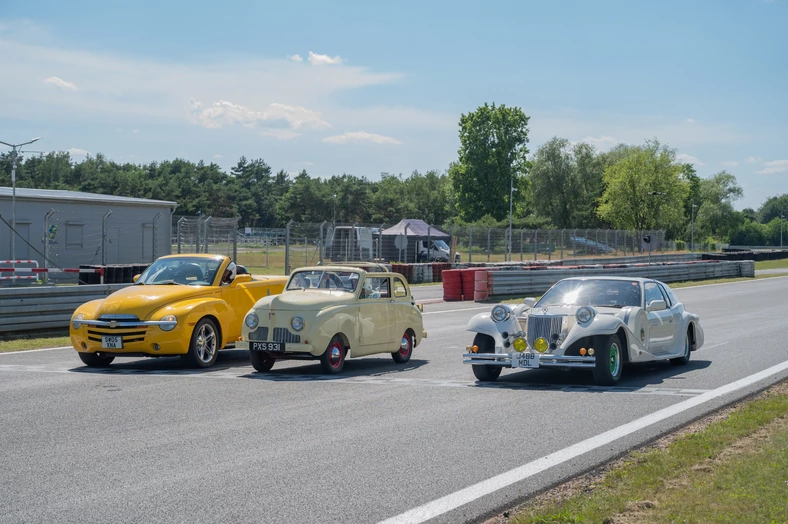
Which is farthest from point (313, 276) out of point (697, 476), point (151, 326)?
point (697, 476)

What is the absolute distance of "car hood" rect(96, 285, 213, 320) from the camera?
499 inches

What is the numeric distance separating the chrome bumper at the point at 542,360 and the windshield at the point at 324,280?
2434mm

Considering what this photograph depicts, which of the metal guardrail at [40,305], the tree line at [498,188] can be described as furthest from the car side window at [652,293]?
the tree line at [498,188]

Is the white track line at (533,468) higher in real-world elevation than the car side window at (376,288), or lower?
lower

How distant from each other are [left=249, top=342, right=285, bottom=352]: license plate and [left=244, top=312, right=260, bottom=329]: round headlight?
247mm

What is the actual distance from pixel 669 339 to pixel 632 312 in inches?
50.7

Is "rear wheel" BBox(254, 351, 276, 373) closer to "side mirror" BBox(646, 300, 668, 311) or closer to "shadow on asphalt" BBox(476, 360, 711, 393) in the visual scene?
"shadow on asphalt" BBox(476, 360, 711, 393)

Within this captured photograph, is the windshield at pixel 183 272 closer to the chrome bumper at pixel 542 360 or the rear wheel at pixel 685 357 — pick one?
the chrome bumper at pixel 542 360

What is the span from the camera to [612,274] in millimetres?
36000

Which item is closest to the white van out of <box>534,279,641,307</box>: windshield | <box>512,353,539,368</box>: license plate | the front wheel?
<box>534,279,641,307</box>: windshield

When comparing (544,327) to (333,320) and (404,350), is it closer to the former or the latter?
(333,320)

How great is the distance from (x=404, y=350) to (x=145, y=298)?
389 centimetres

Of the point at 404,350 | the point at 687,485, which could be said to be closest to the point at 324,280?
the point at 404,350

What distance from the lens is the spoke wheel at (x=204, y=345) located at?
12797 millimetres
